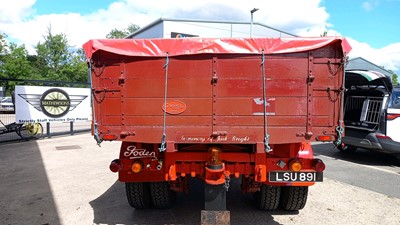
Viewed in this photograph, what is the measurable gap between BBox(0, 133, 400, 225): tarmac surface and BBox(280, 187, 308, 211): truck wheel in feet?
0.44

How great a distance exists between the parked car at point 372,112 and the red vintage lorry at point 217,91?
4907mm

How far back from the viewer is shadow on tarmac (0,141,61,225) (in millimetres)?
4535

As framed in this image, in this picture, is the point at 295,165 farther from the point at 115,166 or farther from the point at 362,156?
the point at 362,156

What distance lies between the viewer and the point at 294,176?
12.6 feet

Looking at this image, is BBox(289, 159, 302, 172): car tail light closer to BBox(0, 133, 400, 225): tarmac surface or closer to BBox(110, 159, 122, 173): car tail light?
BBox(0, 133, 400, 225): tarmac surface

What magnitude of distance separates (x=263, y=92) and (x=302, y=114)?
0.49 meters

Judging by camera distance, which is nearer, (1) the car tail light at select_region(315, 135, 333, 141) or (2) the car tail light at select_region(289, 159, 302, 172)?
(1) the car tail light at select_region(315, 135, 333, 141)

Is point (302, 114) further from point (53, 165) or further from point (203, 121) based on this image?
point (53, 165)

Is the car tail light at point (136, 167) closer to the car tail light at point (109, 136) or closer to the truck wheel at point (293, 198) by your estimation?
the car tail light at point (109, 136)

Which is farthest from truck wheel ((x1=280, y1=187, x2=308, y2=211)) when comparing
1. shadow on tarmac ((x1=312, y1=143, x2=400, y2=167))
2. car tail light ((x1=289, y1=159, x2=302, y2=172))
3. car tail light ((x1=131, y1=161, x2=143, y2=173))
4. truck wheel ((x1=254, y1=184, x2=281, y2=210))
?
shadow on tarmac ((x1=312, y1=143, x2=400, y2=167))

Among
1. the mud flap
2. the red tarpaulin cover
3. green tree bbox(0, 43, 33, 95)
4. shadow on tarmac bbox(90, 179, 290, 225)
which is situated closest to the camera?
the red tarpaulin cover

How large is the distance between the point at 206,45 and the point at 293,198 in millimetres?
2542

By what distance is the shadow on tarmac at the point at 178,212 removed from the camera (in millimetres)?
4383

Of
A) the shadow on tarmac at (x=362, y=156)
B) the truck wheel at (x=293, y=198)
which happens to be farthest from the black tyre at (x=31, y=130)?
the truck wheel at (x=293, y=198)
